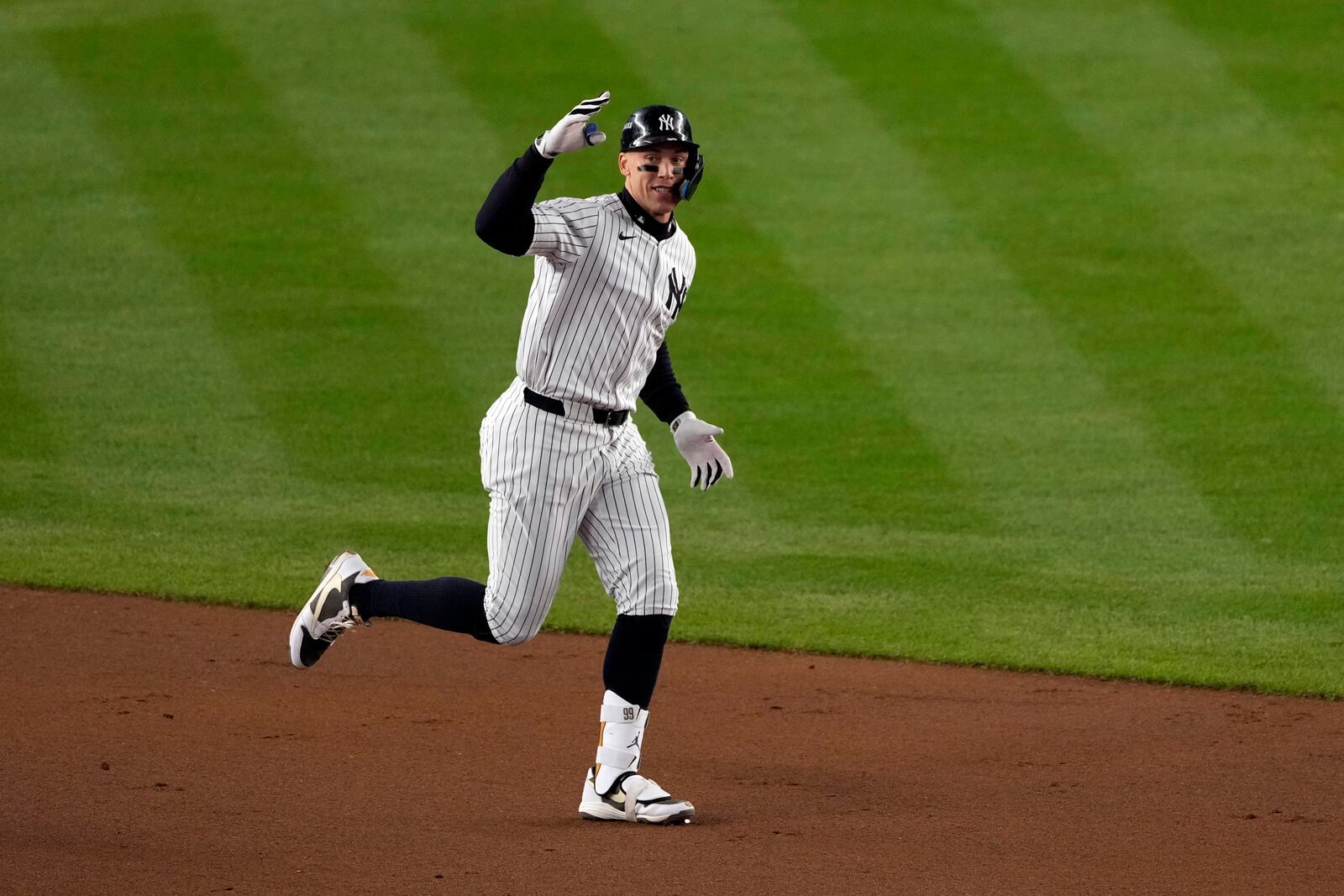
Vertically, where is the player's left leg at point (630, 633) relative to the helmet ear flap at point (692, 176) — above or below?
below

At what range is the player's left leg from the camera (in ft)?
15.4

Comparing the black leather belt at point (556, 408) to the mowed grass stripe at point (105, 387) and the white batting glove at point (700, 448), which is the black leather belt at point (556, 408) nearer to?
the white batting glove at point (700, 448)

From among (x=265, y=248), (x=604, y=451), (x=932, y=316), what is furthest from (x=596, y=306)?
(x=265, y=248)

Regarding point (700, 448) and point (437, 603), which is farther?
point (700, 448)

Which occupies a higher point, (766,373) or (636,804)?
(636,804)

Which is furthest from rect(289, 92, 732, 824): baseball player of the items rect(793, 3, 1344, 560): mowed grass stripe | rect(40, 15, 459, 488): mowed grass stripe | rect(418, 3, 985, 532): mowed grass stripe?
rect(793, 3, 1344, 560): mowed grass stripe

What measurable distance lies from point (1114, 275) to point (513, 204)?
746 cm

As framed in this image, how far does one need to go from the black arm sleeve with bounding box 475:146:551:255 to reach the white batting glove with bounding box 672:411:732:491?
90cm

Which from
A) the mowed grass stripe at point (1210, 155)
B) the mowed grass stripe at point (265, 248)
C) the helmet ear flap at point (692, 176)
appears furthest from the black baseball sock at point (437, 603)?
the mowed grass stripe at point (1210, 155)

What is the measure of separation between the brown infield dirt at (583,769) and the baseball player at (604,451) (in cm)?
35

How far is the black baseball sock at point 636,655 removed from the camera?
4742 millimetres

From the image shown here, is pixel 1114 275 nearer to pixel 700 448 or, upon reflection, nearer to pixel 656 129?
pixel 700 448

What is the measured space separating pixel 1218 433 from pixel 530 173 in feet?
19.1

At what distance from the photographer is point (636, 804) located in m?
4.65
